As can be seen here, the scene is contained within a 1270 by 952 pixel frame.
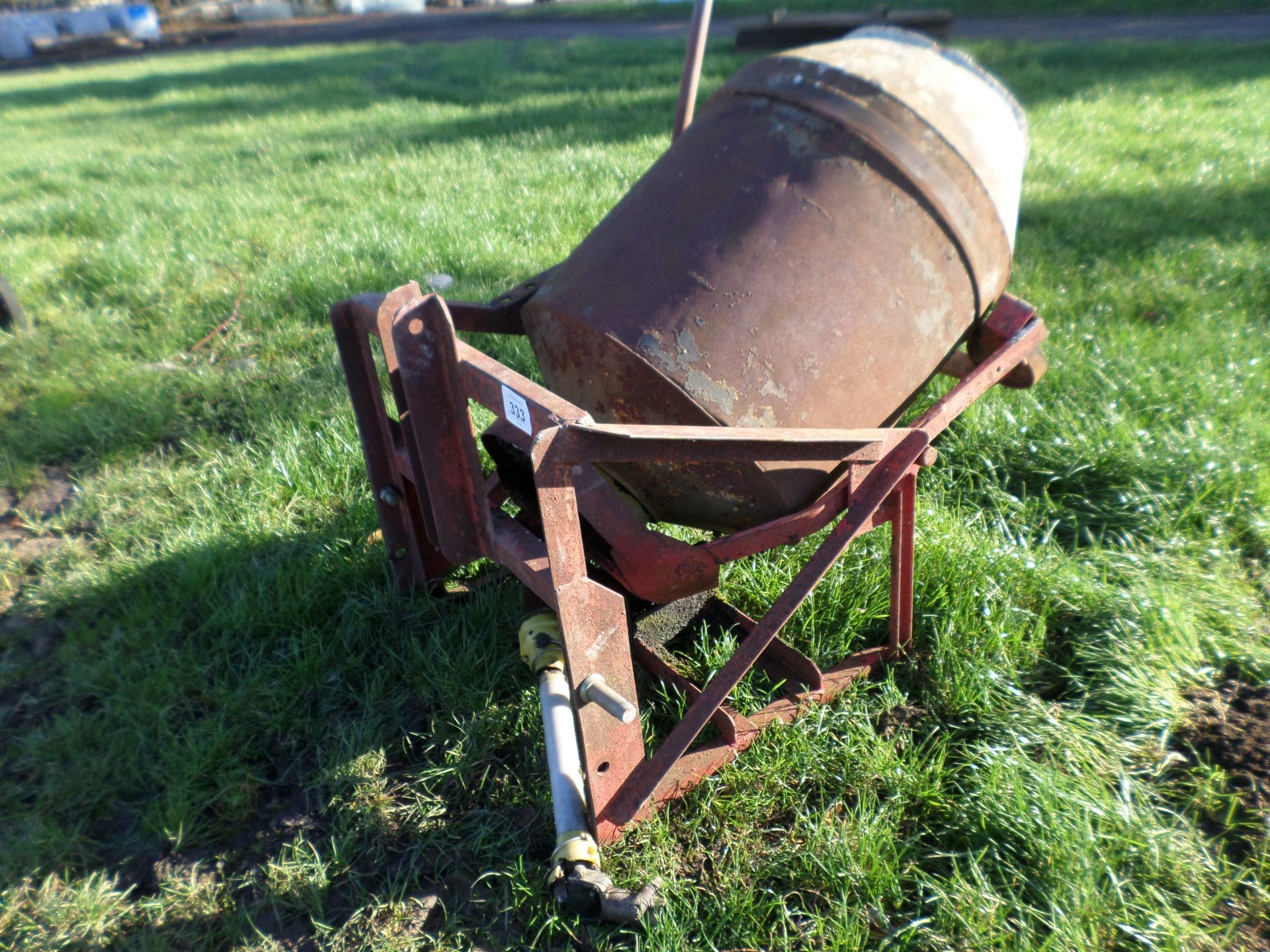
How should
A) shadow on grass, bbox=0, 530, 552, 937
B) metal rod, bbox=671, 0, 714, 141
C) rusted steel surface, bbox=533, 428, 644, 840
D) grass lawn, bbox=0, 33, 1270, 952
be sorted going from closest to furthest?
rusted steel surface, bbox=533, 428, 644, 840 < grass lawn, bbox=0, 33, 1270, 952 < shadow on grass, bbox=0, 530, 552, 937 < metal rod, bbox=671, 0, 714, 141

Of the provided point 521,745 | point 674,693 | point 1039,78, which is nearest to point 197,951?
point 521,745

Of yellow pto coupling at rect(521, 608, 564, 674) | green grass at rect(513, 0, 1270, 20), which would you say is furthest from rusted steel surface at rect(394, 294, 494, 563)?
green grass at rect(513, 0, 1270, 20)

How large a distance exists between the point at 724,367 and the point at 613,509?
0.38 metres

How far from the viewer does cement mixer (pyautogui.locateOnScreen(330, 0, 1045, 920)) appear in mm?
1719

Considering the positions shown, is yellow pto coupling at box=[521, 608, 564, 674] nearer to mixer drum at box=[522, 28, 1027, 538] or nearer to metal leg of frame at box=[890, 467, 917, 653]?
mixer drum at box=[522, 28, 1027, 538]

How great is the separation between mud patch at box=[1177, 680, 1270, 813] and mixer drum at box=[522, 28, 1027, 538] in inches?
44.7

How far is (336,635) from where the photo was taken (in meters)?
2.48

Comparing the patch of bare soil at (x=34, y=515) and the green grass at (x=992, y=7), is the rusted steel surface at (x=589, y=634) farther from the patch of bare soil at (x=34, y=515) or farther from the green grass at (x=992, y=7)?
the green grass at (x=992, y=7)

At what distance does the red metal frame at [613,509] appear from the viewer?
1.60 meters

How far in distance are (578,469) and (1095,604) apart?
5.13 ft

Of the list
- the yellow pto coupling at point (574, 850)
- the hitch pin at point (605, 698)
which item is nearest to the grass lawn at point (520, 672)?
the yellow pto coupling at point (574, 850)

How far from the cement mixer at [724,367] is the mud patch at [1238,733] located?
91cm

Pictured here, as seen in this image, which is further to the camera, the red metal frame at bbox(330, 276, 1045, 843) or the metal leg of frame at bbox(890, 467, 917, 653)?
the metal leg of frame at bbox(890, 467, 917, 653)

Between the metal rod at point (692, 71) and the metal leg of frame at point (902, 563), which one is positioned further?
the metal rod at point (692, 71)
